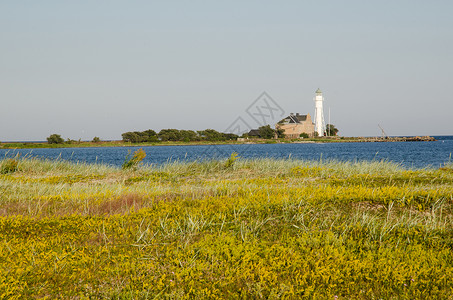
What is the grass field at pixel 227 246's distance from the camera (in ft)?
18.8

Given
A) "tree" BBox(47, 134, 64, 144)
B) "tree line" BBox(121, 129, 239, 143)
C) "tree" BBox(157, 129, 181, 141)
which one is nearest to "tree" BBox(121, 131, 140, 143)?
"tree line" BBox(121, 129, 239, 143)

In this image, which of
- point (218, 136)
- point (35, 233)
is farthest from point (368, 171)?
point (218, 136)

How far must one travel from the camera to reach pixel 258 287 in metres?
5.55

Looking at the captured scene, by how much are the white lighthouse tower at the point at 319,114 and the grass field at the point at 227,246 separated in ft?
360

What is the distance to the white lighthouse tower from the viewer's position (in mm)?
117062

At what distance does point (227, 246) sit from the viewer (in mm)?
6871

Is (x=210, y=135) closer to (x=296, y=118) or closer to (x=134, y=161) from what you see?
(x=296, y=118)

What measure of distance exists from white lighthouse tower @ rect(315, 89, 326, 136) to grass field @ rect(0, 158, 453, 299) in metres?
110

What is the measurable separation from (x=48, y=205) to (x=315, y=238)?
7.26m

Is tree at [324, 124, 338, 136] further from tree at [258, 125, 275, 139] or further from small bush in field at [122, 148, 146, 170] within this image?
small bush in field at [122, 148, 146, 170]

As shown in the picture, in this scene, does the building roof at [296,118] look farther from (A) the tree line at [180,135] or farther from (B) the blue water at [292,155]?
(B) the blue water at [292,155]

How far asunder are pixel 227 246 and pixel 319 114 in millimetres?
116508

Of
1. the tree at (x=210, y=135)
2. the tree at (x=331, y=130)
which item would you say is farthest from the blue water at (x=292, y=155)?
the tree at (x=331, y=130)

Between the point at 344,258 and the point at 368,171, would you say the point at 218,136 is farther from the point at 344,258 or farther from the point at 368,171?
the point at 344,258
